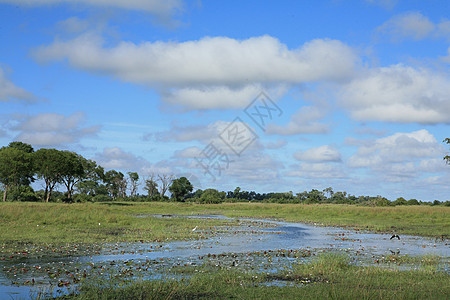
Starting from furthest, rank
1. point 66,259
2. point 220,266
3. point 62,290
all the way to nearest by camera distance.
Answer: point 66,259, point 220,266, point 62,290

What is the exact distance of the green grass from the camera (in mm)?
12367

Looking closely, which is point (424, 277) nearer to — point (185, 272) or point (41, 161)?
point (185, 272)

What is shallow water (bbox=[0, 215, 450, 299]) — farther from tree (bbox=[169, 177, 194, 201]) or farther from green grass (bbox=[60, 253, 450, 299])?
tree (bbox=[169, 177, 194, 201])

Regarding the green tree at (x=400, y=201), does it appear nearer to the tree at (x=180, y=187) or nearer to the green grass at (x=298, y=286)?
the tree at (x=180, y=187)

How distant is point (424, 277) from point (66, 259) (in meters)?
15.5

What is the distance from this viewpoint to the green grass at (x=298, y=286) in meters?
12.4

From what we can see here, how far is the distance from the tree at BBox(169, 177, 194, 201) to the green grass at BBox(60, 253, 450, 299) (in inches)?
4652

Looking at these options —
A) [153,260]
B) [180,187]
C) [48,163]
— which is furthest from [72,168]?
[153,260]

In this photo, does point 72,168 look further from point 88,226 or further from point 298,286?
point 298,286

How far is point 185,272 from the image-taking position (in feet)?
54.6

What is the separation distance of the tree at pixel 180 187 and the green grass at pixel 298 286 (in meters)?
118

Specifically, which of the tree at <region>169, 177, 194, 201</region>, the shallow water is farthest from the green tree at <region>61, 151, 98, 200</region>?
the shallow water

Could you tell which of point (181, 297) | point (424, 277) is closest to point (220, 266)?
point (181, 297)

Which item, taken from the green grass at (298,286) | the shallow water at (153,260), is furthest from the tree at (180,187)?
the green grass at (298,286)
